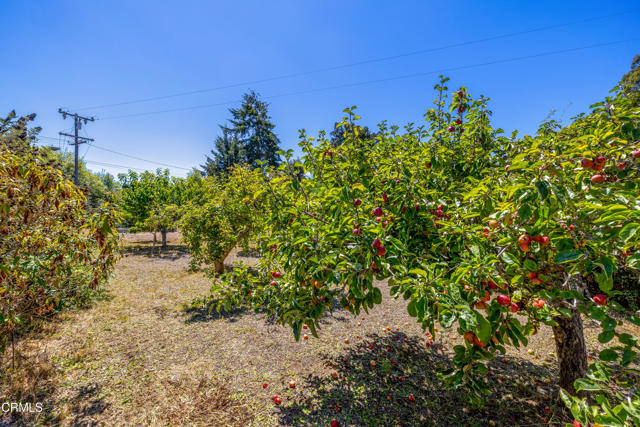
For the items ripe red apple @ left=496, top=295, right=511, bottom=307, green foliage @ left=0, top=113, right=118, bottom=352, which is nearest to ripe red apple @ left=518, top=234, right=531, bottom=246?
ripe red apple @ left=496, top=295, right=511, bottom=307

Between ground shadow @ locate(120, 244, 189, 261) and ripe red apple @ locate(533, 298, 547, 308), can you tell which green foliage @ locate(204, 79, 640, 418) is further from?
ground shadow @ locate(120, 244, 189, 261)

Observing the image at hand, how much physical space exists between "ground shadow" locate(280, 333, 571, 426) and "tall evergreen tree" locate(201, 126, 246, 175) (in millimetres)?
28025

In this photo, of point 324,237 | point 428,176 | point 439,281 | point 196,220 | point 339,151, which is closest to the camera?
point 439,281

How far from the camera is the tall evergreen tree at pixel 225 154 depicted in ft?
96.0

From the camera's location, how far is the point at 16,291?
321 cm

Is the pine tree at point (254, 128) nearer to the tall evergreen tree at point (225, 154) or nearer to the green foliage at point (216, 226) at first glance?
the tall evergreen tree at point (225, 154)

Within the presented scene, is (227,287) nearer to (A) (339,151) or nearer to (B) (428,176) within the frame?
(A) (339,151)

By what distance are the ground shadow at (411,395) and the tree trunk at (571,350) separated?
327mm

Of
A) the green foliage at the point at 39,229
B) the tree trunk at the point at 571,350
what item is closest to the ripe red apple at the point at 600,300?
the tree trunk at the point at 571,350

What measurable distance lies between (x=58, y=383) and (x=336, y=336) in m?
3.81

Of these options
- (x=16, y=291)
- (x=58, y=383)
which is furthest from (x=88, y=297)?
(x=58, y=383)

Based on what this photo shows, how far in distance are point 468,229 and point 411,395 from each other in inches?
95.0

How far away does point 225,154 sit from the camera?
1162 inches

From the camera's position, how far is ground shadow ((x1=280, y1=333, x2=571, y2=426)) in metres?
2.75
